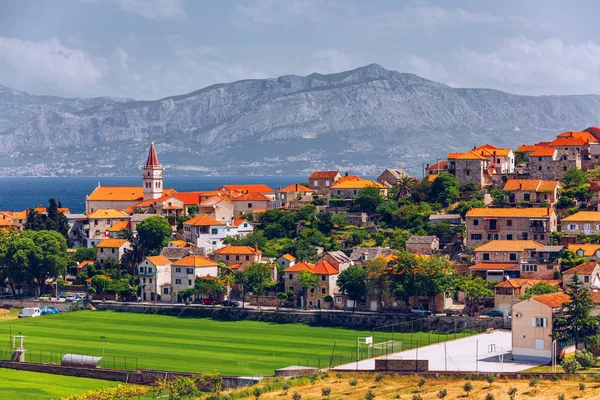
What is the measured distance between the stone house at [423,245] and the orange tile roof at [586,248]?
12433 millimetres

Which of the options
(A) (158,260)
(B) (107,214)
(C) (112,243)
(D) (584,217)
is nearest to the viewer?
(D) (584,217)

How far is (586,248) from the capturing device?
94.1 metres

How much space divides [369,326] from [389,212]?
26567mm

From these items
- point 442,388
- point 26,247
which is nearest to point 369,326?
point 442,388

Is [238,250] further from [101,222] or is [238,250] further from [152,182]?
[152,182]

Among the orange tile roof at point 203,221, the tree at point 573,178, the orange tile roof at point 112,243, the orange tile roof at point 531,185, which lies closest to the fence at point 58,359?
the orange tile roof at point 112,243

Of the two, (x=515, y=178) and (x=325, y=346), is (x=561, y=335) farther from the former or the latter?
(x=515, y=178)

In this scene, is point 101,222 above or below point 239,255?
above

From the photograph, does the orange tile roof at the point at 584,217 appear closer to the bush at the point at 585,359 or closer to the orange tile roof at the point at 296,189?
the bush at the point at 585,359

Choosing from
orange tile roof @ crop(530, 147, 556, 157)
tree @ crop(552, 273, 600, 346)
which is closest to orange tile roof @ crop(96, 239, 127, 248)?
orange tile roof @ crop(530, 147, 556, 157)

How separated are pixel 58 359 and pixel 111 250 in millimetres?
35098

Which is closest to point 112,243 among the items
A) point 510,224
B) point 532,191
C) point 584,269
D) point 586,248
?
point 510,224

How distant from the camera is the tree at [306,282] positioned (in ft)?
319

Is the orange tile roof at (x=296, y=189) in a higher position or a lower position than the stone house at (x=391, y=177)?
lower
